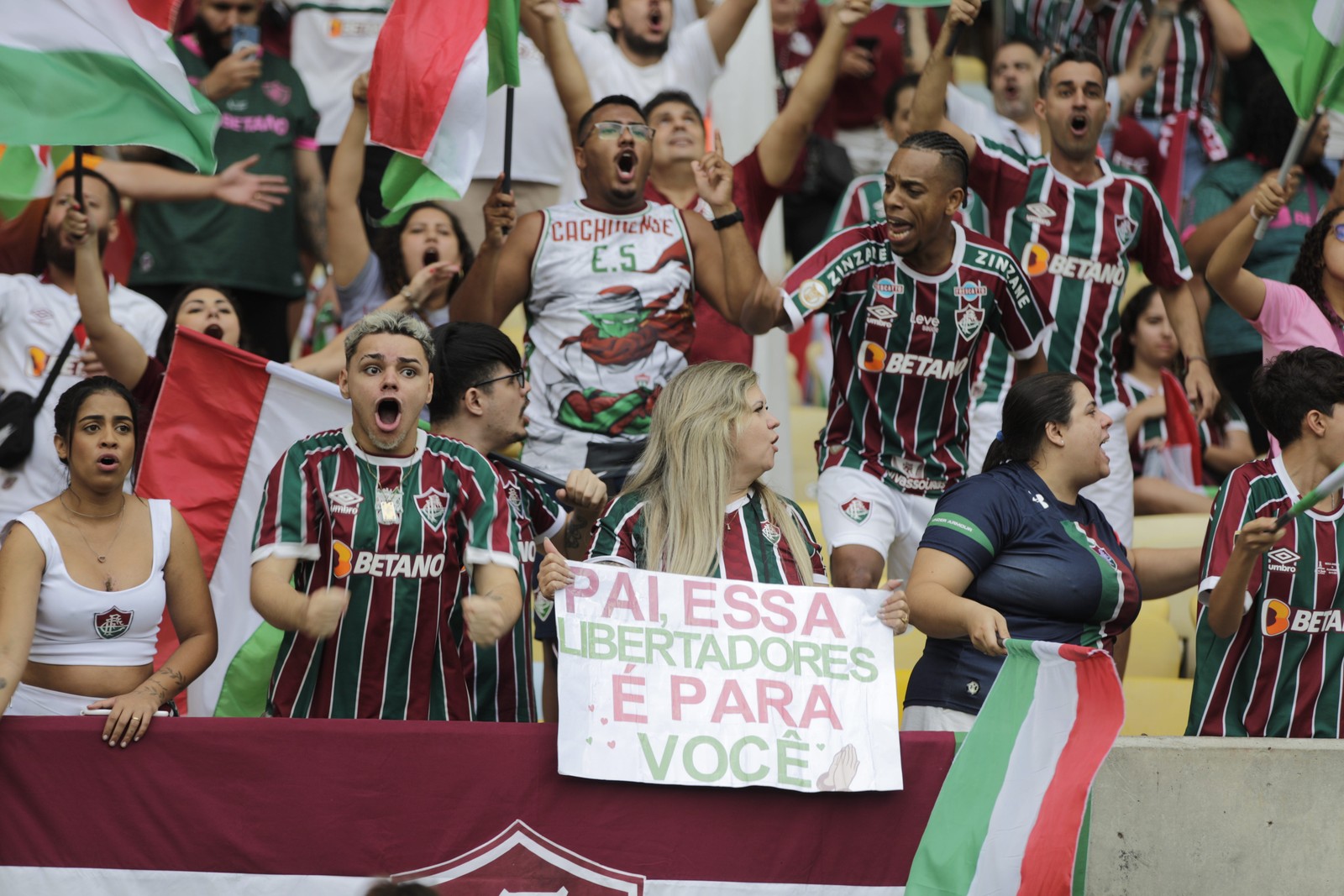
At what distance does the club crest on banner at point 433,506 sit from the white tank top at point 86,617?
2.61 feet

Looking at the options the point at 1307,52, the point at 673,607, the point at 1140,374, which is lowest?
the point at 673,607

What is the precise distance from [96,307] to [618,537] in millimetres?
2607

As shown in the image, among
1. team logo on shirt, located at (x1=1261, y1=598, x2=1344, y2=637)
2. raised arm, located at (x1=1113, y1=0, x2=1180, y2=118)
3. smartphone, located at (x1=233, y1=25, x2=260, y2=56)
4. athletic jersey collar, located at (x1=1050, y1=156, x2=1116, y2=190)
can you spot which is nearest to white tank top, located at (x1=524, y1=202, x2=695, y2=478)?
athletic jersey collar, located at (x1=1050, y1=156, x2=1116, y2=190)

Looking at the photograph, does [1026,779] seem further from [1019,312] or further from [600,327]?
[600,327]

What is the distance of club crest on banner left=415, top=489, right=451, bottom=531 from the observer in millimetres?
5164

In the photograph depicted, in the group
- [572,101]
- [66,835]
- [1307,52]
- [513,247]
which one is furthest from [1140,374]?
[66,835]

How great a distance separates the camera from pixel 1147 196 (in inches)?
283

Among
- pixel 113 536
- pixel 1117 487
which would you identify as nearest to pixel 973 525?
pixel 1117 487

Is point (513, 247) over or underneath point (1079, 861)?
over

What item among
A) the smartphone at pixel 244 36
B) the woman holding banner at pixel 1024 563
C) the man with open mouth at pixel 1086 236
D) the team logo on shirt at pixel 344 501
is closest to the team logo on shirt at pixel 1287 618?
the woman holding banner at pixel 1024 563

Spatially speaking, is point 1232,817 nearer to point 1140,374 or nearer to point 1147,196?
point 1147,196

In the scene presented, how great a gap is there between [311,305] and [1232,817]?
239 inches

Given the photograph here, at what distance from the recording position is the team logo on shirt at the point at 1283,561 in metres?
5.41

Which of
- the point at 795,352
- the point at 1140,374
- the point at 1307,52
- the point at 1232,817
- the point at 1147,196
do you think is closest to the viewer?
the point at 1232,817
